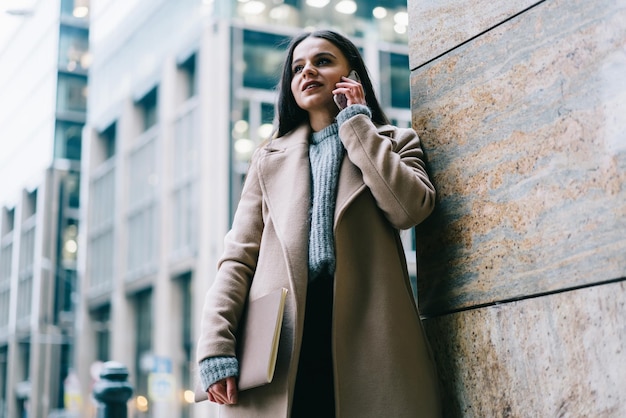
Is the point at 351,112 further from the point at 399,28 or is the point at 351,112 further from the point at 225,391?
the point at 399,28

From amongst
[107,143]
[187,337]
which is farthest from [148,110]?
[187,337]

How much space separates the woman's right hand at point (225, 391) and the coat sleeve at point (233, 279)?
81 millimetres

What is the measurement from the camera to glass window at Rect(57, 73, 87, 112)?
4100cm

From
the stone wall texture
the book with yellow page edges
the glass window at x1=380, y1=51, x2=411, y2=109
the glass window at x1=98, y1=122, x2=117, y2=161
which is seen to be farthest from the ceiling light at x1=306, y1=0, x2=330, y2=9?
the book with yellow page edges

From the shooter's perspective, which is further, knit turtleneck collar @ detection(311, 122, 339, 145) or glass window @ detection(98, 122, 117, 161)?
glass window @ detection(98, 122, 117, 161)

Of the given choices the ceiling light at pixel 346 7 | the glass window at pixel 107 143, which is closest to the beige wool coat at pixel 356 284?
the ceiling light at pixel 346 7

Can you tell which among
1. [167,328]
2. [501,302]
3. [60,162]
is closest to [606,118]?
[501,302]

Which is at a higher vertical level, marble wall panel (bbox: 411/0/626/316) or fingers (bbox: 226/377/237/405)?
marble wall panel (bbox: 411/0/626/316)

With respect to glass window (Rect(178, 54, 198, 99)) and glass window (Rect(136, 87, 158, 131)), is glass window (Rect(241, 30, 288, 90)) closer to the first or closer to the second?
glass window (Rect(178, 54, 198, 99))

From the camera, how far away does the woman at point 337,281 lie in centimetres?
240

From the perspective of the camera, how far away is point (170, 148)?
102 feet

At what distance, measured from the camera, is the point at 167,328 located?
2931cm

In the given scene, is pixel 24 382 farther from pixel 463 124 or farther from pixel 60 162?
pixel 463 124

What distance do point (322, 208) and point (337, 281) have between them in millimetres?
250
